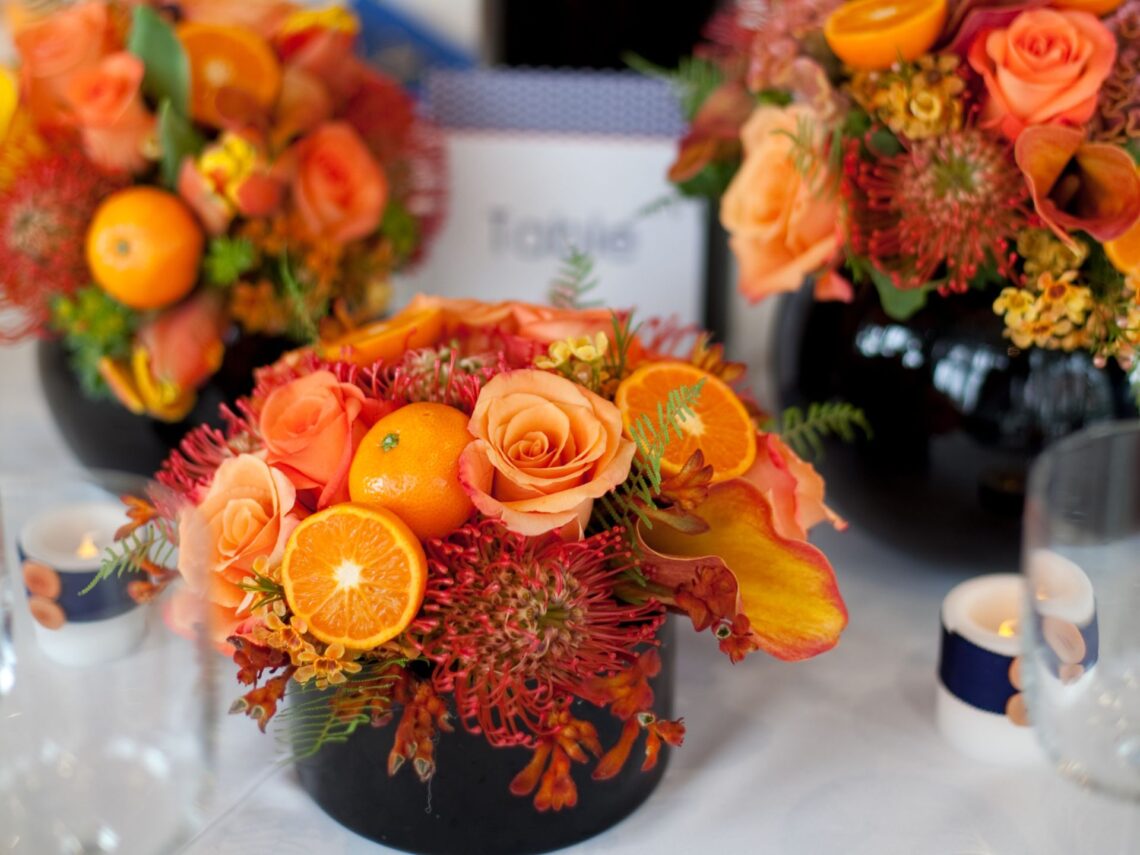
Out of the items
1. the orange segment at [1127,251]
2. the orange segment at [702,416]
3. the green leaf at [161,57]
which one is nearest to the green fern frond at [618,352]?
the orange segment at [702,416]

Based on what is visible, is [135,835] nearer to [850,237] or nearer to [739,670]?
[739,670]

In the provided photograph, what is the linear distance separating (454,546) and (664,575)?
0.08 m

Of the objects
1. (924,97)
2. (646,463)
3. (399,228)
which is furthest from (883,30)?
(399,228)

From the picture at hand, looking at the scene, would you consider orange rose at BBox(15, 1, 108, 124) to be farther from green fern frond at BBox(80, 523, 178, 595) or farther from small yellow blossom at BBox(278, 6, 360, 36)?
green fern frond at BBox(80, 523, 178, 595)

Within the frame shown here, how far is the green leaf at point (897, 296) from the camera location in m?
0.59

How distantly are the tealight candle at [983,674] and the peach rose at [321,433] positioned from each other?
285 millimetres

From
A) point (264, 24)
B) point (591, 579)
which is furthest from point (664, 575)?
point (264, 24)

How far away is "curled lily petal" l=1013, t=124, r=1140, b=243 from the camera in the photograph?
52cm

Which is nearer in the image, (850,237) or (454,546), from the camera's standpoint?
(454,546)

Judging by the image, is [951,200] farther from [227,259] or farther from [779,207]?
[227,259]

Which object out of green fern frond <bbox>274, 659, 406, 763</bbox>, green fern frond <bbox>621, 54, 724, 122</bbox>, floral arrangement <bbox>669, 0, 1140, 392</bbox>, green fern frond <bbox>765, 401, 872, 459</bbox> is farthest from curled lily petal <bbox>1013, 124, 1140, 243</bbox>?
green fern frond <bbox>274, 659, 406, 763</bbox>

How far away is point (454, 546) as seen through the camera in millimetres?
421

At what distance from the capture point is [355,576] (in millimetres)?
410

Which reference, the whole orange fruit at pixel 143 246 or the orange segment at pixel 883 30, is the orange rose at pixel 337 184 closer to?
the whole orange fruit at pixel 143 246
